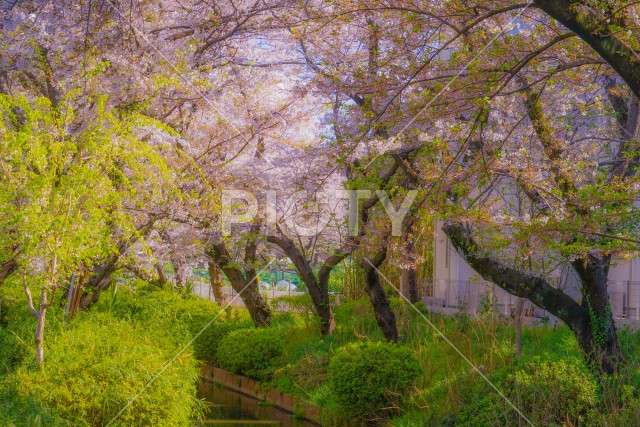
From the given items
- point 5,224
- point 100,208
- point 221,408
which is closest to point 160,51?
point 100,208

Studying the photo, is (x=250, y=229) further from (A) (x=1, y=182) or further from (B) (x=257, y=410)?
(A) (x=1, y=182)

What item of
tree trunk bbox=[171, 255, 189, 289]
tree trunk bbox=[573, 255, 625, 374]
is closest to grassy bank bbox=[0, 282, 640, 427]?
tree trunk bbox=[573, 255, 625, 374]

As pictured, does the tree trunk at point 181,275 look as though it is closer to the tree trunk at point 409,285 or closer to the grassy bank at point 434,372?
the grassy bank at point 434,372

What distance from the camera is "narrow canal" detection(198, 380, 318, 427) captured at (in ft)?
36.7

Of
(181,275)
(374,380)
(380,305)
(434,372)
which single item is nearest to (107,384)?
(374,380)

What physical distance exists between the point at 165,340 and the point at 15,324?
2.31 meters

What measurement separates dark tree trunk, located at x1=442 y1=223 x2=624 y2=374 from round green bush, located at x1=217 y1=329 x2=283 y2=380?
5474mm

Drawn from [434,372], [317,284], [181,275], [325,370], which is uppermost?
[317,284]

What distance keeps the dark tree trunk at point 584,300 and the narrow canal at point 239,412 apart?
3673 millimetres

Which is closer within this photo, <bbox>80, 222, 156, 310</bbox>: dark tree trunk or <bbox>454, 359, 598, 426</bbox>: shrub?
<bbox>454, 359, 598, 426</bbox>: shrub

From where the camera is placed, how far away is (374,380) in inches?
395

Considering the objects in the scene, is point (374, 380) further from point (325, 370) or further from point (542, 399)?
point (542, 399)

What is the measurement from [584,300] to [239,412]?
5.47 m

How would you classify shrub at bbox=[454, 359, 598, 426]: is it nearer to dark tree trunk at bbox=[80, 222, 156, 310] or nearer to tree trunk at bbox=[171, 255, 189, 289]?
dark tree trunk at bbox=[80, 222, 156, 310]
